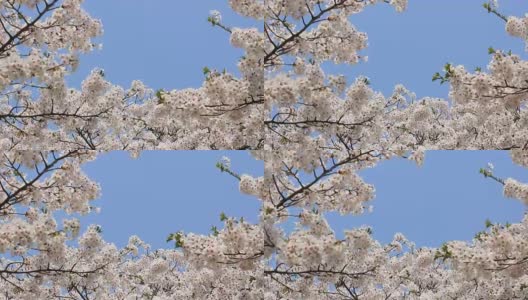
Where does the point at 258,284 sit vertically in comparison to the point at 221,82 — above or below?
below

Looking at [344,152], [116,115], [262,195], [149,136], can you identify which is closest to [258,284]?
[262,195]

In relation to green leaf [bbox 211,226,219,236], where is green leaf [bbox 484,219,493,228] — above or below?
below

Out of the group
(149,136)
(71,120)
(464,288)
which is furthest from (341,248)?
(71,120)

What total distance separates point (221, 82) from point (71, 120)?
49.0 inches

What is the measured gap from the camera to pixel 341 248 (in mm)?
3676

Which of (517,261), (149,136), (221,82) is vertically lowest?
(517,261)

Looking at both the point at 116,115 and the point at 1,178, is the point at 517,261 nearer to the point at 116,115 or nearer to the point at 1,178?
the point at 116,115

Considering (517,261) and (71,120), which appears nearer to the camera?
(517,261)

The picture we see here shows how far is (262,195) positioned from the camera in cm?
415

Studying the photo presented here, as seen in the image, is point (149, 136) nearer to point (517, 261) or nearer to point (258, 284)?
point (258, 284)

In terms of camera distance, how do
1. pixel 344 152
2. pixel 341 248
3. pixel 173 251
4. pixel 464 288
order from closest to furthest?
pixel 341 248 → pixel 344 152 → pixel 464 288 → pixel 173 251

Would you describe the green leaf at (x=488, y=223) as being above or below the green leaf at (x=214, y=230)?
below

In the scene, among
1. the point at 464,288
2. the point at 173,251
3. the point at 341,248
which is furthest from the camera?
the point at 173,251

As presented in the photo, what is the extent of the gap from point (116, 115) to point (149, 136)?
0.99 ft
